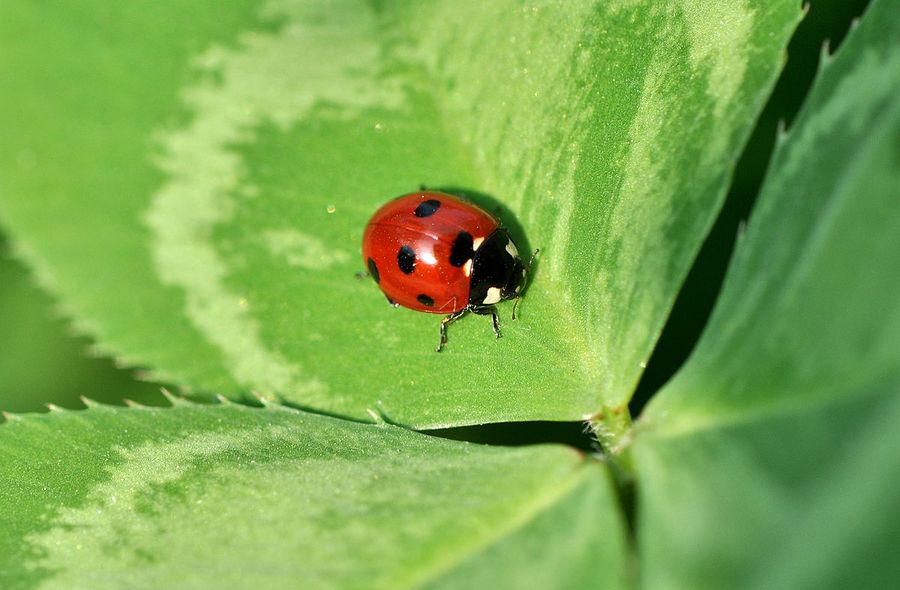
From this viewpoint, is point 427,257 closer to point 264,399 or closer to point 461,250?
point 461,250

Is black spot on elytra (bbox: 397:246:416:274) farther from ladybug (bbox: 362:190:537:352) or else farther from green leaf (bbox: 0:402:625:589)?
green leaf (bbox: 0:402:625:589)

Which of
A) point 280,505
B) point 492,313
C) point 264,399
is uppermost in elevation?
point 492,313

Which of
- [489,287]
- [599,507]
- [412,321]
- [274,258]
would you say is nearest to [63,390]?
[274,258]

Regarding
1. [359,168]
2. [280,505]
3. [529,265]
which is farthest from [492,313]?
[280,505]

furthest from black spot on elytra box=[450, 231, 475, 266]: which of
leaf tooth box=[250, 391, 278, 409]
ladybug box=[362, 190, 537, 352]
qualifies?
leaf tooth box=[250, 391, 278, 409]

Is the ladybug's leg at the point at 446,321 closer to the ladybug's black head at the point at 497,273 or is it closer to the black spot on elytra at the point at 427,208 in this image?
the ladybug's black head at the point at 497,273

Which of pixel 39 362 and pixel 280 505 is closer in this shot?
pixel 280 505
